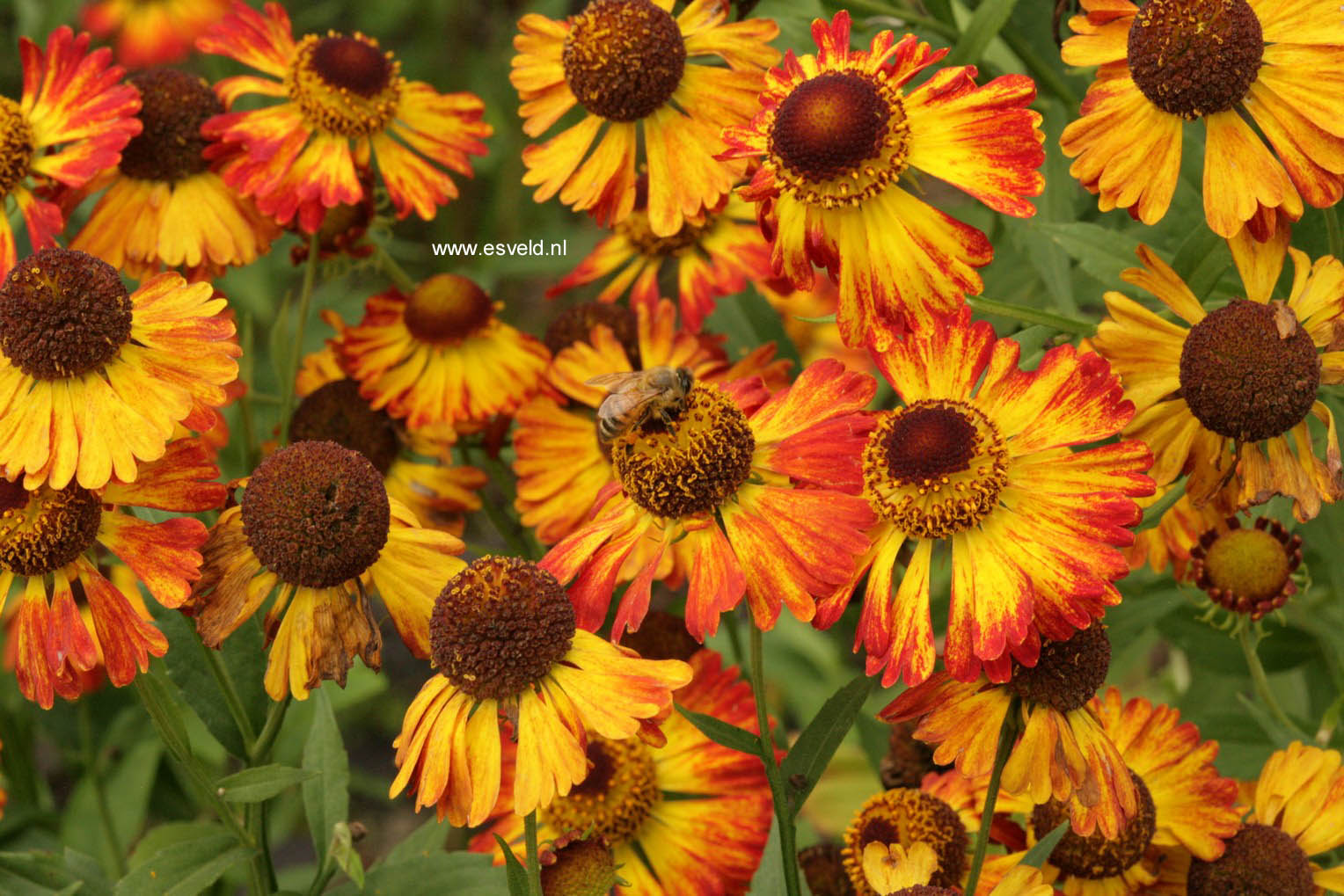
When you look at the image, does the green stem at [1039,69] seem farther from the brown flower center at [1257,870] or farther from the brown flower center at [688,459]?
the brown flower center at [1257,870]

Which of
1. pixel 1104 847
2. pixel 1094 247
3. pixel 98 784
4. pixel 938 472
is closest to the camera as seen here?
pixel 938 472

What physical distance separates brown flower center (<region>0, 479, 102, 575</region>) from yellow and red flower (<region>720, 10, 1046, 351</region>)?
0.69m

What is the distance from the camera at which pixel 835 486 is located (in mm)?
1364

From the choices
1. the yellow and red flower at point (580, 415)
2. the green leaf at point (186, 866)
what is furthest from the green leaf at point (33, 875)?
the yellow and red flower at point (580, 415)

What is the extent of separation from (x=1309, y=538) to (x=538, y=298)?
8.82ft

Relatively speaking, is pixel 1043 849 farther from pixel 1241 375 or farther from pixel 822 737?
pixel 1241 375

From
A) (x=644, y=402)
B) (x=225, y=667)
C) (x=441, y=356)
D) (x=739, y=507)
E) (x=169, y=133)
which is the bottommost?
(x=225, y=667)

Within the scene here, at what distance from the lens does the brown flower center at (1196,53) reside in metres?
1.46

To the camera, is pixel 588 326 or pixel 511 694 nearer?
pixel 511 694

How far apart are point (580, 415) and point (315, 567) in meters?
0.67

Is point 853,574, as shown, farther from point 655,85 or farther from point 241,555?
point 655,85

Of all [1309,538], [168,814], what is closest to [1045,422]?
[1309,538]

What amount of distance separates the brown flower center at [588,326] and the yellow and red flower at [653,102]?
0.32 metres

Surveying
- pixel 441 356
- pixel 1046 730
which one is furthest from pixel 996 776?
pixel 441 356
